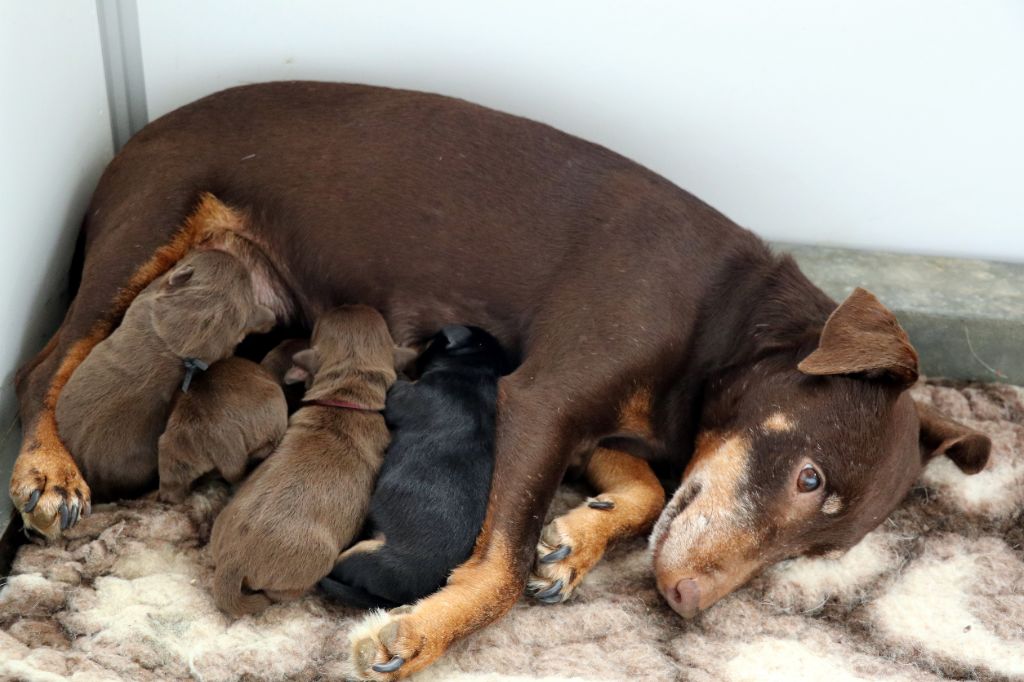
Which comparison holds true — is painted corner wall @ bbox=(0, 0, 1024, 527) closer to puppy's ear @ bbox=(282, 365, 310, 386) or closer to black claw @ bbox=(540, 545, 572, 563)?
puppy's ear @ bbox=(282, 365, 310, 386)

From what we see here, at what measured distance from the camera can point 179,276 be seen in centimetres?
381

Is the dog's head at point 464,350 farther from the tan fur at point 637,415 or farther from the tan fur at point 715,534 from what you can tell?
the tan fur at point 715,534

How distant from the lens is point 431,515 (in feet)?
11.3

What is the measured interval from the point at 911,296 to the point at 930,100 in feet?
2.63

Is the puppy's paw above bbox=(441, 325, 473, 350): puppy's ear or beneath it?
beneath

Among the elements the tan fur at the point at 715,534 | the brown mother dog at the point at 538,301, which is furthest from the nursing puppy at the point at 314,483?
the tan fur at the point at 715,534

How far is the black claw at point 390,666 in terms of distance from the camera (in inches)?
125

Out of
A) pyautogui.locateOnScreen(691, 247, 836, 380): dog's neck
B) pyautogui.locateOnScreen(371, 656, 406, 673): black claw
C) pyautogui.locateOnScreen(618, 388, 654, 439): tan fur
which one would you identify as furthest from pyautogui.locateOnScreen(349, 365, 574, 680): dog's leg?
pyautogui.locateOnScreen(691, 247, 836, 380): dog's neck

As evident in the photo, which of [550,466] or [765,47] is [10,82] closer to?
[550,466]

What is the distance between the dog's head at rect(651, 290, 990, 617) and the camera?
3465 millimetres

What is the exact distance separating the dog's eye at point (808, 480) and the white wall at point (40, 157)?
247cm

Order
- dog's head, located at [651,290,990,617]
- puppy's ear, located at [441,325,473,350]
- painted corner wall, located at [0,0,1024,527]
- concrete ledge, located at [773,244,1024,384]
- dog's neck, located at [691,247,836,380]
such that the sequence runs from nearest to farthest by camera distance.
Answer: dog's head, located at [651,290,990,617] < dog's neck, located at [691,247,836,380] < puppy's ear, located at [441,325,473,350] < painted corner wall, located at [0,0,1024,527] < concrete ledge, located at [773,244,1024,384]

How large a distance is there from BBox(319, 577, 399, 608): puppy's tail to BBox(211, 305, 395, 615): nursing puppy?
0.19 ft

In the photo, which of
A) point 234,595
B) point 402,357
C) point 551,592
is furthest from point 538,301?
point 234,595
